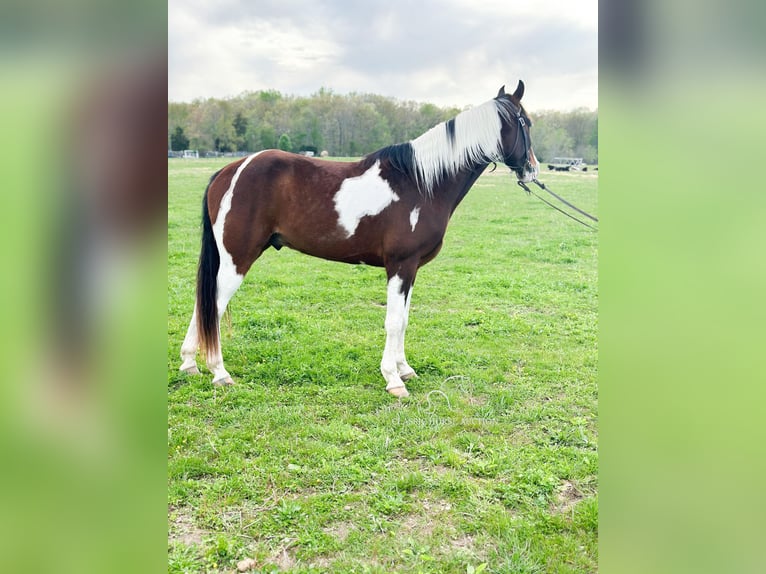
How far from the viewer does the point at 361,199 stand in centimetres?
363

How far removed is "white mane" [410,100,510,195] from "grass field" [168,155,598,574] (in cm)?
148

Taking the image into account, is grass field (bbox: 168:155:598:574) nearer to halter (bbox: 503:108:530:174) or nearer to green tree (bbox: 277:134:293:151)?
halter (bbox: 503:108:530:174)

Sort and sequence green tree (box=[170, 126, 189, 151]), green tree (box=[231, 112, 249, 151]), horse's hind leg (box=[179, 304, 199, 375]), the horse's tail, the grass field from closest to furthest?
the grass field → the horse's tail → horse's hind leg (box=[179, 304, 199, 375]) → green tree (box=[170, 126, 189, 151]) → green tree (box=[231, 112, 249, 151])

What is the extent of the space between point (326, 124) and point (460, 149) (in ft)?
14.0

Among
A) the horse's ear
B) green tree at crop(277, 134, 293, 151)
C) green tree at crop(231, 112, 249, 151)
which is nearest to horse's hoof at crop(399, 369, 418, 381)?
the horse's ear

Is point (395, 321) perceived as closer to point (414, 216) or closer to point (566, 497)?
point (414, 216)

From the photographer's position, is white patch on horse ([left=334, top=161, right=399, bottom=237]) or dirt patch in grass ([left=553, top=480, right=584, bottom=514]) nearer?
dirt patch in grass ([left=553, top=480, right=584, bottom=514])

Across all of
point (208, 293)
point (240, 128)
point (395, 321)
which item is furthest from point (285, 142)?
point (395, 321)

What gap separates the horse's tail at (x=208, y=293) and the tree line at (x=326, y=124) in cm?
259

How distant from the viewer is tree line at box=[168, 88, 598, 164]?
6574 millimetres

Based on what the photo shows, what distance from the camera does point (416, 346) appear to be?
14.5 ft

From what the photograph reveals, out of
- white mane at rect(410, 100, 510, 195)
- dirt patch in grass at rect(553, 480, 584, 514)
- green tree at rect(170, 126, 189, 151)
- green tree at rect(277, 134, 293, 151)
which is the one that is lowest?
dirt patch in grass at rect(553, 480, 584, 514)
